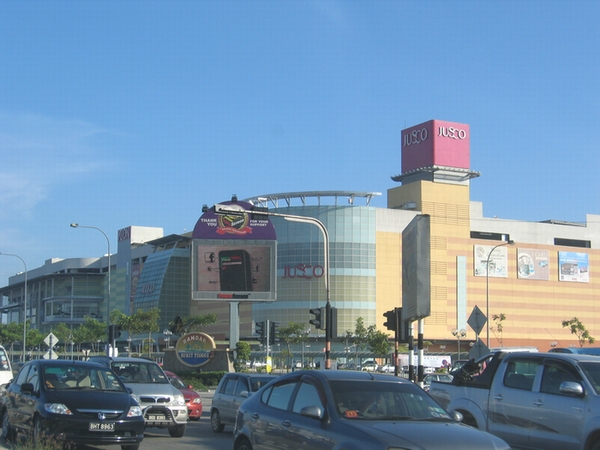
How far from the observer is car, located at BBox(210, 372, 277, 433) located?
19562 millimetres

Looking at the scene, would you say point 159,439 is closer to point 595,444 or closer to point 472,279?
point 595,444

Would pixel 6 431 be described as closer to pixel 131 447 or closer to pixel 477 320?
pixel 131 447

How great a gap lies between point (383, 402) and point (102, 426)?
5.75m

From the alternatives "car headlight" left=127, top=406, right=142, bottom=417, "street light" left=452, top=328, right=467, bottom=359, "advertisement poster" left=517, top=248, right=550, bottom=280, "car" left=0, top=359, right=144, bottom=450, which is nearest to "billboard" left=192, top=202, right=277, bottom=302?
"car" left=0, top=359, right=144, bottom=450

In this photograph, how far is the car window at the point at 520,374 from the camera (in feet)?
40.5

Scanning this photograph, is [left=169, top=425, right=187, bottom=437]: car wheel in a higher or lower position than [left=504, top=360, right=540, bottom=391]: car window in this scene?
lower

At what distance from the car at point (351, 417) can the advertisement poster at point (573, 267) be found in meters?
113

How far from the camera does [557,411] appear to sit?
37.7 ft

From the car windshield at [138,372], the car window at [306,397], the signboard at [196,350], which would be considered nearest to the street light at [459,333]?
the signboard at [196,350]

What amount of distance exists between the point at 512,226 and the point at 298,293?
31.8 m

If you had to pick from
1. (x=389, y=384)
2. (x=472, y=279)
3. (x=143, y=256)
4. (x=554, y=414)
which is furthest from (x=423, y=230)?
(x=143, y=256)

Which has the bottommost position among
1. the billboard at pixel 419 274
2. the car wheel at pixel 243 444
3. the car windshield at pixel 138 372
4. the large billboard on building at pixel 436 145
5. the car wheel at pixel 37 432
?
the car wheel at pixel 37 432

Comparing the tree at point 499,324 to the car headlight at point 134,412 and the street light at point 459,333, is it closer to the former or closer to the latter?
the street light at point 459,333

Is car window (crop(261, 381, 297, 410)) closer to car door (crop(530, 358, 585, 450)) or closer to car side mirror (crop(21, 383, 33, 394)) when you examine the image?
car door (crop(530, 358, 585, 450))
